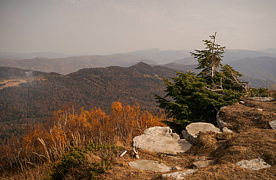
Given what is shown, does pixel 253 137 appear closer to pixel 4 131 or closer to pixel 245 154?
pixel 245 154

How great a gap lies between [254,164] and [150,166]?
7.33 ft

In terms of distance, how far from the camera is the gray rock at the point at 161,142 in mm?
5236

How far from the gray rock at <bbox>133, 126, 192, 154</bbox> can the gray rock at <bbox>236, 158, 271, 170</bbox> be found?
1.97 metres

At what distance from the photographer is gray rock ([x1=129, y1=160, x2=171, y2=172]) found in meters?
3.89

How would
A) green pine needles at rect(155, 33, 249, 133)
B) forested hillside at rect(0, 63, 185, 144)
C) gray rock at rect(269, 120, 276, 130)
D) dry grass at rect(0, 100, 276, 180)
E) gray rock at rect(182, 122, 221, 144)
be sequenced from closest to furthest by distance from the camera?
dry grass at rect(0, 100, 276, 180) < gray rock at rect(269, 120, 276, 130) < gray rock at rect(182, 122, 221, 144) < green pine needles at rect(155, 33, 249, 133) < forested hillside at rect(0, 63, 185, 144)

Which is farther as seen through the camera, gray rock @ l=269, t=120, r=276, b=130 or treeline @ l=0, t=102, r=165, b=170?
treeline @ l=0, t=102, r=165, b=170

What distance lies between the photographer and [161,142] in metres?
5.85

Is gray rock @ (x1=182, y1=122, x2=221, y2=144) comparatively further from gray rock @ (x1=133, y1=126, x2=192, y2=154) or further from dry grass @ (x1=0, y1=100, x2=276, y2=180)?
dry grass @ (x1=0, y1=100, x2=276, y2=180)

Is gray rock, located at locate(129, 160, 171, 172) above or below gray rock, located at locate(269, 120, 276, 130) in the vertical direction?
below

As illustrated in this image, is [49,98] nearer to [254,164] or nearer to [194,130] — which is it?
[194,130]

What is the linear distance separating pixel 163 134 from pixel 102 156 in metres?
3.14

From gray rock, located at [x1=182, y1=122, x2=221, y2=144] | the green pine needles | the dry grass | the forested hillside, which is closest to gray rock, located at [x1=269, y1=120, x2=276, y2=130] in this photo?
the dry grass

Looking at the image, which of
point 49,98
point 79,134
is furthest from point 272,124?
point 49,98

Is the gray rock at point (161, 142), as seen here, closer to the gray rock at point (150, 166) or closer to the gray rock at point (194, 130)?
the gray rock at point (194, 130)
